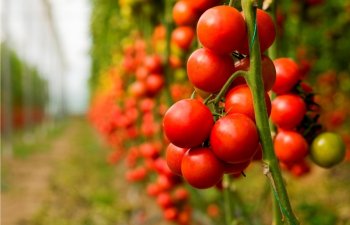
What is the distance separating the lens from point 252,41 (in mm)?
706

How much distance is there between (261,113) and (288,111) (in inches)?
13.6

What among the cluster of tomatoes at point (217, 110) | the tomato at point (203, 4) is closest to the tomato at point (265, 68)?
the cluster of tomatoes at point (217, 110)

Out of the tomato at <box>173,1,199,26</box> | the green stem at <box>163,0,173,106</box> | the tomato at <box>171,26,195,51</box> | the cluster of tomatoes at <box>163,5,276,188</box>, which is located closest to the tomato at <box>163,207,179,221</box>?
the green stem at <box>163,0,173,106</box>

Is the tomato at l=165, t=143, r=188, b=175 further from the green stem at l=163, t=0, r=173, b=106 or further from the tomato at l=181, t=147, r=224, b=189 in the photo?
the green stem at l=163, t=0, r=173, b=106

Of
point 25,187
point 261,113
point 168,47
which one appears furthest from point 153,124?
point 25,187

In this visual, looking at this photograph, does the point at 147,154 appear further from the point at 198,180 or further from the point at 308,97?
the point at 198,180

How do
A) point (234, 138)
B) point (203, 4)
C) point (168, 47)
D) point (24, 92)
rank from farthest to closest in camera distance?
point (24, 92)
point (168, 47)
point (203, 4)
point (234, 138)

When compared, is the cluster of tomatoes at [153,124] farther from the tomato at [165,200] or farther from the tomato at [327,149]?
the tomato at [327,149]

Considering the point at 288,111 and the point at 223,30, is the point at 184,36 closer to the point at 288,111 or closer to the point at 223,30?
the point at 288,111

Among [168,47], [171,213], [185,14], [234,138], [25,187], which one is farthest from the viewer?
[25,187]

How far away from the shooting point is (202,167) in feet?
Result: 2.40

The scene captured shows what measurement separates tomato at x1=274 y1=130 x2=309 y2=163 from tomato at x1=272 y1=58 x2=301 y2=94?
95 mm

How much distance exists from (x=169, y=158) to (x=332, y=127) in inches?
108

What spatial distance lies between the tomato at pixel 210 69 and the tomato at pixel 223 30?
0.07 ft
